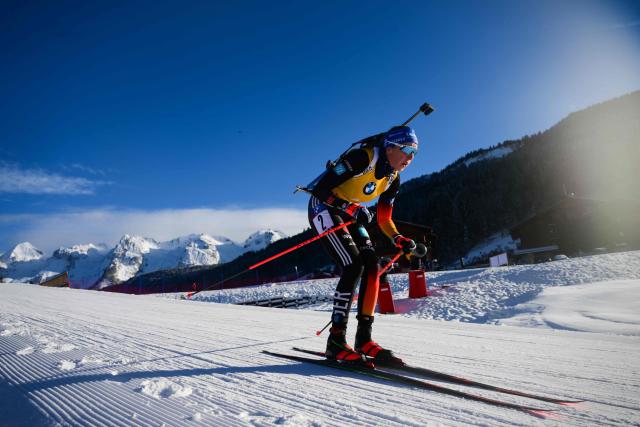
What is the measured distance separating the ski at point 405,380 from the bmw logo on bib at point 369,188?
60.2 inches

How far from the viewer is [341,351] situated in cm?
280

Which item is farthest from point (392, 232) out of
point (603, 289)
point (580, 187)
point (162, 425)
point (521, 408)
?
point (580, 187)

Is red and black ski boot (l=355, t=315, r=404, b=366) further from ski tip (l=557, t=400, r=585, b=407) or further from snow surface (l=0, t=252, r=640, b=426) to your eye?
ski tip (l=557, t=400, r=585, b=407)

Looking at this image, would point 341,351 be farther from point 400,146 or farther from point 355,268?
point 400,146

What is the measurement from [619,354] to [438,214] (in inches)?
2957

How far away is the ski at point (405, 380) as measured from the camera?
5.63 feet

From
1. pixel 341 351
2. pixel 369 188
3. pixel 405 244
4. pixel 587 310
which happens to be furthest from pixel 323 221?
pixel 587 310

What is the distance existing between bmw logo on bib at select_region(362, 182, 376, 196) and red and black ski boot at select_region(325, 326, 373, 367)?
1.26 metres

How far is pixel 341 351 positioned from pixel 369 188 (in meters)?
1.48

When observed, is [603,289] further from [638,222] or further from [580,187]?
[580,187]

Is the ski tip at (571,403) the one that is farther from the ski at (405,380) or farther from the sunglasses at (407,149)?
the sunglasses at (407,149)

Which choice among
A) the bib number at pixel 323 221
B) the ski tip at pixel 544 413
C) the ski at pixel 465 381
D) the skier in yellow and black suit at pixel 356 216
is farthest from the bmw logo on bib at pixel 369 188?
the ski tip at pixel 544 413

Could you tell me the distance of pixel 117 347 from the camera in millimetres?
3230

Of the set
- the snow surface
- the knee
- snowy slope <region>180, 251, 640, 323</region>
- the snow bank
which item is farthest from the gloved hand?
snowy slope <region>180, 251, 640, 323</region>
